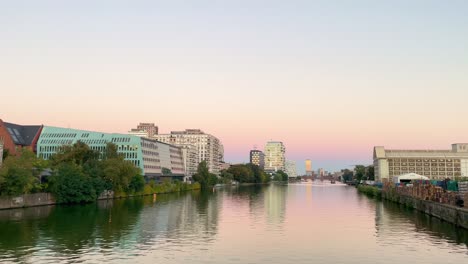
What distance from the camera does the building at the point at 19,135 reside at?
17538cm

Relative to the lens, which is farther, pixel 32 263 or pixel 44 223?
pixel 44 223

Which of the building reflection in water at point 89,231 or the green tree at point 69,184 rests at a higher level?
the green tree at point 69,184

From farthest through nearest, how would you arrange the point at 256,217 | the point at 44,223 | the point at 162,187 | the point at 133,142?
the point at 133,142 → the point at 162,187 → the point at 256,217 → the point at 44,223

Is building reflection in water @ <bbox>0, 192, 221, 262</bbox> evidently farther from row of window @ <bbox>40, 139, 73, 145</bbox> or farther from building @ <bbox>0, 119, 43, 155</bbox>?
row of window @ <bbox>40, 139, 73, 145</bbox>

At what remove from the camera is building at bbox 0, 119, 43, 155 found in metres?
175

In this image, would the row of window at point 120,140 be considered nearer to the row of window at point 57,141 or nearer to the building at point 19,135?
the row of window at point 57,141

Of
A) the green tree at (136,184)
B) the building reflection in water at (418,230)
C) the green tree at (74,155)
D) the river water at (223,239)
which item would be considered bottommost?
the building reflection in water at (418,230)

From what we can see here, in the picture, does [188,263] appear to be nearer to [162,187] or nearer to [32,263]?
[32,263]

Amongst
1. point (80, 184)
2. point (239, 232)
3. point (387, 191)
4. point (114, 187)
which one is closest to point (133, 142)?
point (114, 187)

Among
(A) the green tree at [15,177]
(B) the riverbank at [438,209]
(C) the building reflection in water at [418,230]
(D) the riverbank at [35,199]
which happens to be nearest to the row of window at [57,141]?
(D) the riverbank at [35,199]

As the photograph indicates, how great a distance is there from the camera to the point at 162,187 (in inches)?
6703

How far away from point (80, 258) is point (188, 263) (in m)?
10.2

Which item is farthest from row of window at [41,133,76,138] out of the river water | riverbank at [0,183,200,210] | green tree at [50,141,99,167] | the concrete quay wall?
the concrete quay wall

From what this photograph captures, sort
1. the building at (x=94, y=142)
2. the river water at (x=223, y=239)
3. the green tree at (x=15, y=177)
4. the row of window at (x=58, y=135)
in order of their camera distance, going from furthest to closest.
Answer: the row of window at (x=58, y=135) → the building at (x=94, y=142) → the green tree at (x=15, y=177) → the river water at (x=223, y=239)
